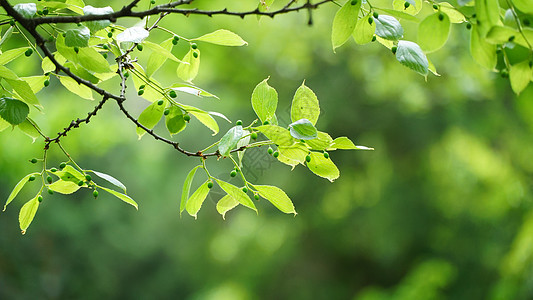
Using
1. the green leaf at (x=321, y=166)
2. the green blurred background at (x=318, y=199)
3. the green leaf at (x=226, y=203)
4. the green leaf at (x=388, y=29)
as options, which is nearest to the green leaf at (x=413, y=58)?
the green leaf at (x=388, y=29)

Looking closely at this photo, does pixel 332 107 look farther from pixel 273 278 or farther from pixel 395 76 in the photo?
pixel 273 278

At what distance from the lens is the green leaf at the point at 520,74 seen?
17.2 inches

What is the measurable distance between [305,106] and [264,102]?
0.04 m

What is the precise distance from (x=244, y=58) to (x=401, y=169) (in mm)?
1139

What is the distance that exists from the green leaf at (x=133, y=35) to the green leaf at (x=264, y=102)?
116 mm

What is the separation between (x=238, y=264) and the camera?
3451mm

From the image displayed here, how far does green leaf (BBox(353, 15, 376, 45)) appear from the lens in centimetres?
50

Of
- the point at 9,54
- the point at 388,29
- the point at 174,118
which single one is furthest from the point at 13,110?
the point at 388,29

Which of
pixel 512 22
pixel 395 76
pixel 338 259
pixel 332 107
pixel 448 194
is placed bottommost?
pixel 338 259

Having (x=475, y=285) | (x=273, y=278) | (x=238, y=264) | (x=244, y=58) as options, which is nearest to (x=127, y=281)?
(x=238, y=264)

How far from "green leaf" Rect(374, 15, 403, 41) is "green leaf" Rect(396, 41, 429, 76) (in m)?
0.01

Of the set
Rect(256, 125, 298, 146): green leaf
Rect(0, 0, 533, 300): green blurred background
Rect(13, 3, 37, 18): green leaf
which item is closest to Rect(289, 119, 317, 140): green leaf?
Rect(256, 125, 298, 146): green leaf

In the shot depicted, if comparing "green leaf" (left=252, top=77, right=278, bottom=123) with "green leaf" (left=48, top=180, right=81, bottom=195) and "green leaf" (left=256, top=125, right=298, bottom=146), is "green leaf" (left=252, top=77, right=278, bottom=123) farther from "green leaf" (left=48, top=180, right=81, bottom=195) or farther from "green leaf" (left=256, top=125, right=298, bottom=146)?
"green leaf" (left=48, top=180, right=81, bottom=195)

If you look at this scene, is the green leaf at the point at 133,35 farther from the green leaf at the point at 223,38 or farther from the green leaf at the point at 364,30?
the green leaf at the point at 364,30
